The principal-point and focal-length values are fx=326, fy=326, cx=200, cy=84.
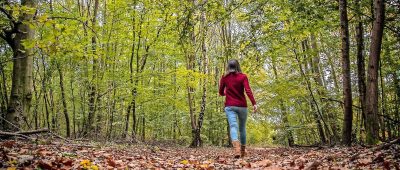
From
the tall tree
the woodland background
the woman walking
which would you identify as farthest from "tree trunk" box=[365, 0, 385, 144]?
the tall tree

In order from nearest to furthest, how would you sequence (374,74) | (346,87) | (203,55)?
(374,74), (346,87), (203,55)

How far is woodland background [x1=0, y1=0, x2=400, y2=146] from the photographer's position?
6.51 m

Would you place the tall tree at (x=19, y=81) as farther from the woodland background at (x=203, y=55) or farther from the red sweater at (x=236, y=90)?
the red sweater at (x=236, y=90)

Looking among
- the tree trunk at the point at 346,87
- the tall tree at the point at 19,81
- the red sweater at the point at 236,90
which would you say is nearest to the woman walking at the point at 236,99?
the red sweater at the point at 236,90

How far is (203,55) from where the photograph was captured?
13578 millimetres

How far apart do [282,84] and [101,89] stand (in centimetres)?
741

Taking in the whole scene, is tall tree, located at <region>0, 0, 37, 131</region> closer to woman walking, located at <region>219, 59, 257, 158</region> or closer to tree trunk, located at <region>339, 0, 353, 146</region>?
woman walking, located at <region>219, 59, 257, 158</region>

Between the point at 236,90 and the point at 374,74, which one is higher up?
the point at 374,74

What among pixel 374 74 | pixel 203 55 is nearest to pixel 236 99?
pixel 374 74

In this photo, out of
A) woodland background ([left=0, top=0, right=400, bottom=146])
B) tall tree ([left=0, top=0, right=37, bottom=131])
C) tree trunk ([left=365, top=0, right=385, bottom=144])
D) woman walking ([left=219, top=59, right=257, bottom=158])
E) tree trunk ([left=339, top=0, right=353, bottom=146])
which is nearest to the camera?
tree trunk ([left=365, top=0, right=385, bottom=144])

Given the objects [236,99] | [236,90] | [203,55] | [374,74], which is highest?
[203,55]

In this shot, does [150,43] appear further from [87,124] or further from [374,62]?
[374,62]

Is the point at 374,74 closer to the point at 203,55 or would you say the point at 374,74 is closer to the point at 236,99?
the point at 236,99

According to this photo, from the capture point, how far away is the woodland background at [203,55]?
21.4ft
